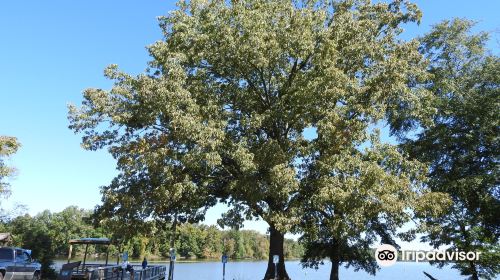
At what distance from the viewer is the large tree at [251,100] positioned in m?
19.0

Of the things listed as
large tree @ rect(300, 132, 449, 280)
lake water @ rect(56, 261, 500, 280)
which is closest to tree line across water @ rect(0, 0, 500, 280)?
large tree @ rect(300, 132, 449, 280)

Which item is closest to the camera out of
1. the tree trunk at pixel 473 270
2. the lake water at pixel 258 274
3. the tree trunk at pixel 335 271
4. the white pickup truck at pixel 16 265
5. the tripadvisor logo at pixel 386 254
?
the white pickup truck at pixel 16 265

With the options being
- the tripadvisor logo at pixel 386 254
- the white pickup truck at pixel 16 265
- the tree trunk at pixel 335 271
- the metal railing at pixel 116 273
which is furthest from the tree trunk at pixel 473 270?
the white pickup truck at pixel 16 265

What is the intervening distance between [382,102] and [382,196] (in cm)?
522

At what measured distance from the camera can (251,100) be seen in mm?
22906

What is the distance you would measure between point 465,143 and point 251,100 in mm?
12364

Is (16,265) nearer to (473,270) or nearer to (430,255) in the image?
(430,255)

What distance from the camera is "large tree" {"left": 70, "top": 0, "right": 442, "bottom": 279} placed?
1905cm

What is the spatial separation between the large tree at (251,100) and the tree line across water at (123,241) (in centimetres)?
429

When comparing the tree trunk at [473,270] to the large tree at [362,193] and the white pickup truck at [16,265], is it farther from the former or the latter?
the white pickup truck at [16,265]

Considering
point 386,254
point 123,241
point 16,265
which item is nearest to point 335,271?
point 386,254

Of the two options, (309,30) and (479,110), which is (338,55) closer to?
(309,30)

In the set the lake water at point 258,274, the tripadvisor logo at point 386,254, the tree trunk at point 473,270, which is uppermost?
the tripadvisor logo at point 386,254

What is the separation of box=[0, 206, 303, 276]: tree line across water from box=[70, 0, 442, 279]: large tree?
4286mm
